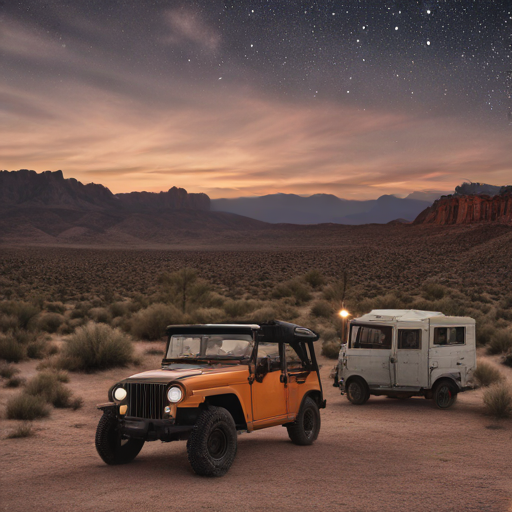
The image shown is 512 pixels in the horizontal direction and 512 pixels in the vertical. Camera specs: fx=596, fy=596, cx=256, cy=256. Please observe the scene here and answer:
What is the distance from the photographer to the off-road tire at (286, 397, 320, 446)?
1010 centimetres

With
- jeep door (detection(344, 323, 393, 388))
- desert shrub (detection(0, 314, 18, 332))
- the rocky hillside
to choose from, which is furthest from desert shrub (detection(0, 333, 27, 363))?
the rocky hillside

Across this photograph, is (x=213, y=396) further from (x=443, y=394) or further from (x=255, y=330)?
(x=443, y=394)

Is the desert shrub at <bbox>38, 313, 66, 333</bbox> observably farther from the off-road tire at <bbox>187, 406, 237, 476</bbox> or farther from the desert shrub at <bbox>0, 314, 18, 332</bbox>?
the off-road tire at <bbox>187, 406, 237, 476</bbox>

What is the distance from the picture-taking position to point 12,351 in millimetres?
18844

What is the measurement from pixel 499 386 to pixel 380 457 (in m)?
6.03

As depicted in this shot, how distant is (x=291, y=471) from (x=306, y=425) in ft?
6.79

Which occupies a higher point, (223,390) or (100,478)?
(223,390)

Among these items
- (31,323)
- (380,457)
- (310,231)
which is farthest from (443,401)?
(310,231)

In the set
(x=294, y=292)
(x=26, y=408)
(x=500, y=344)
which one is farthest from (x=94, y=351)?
(x=294, y=292)

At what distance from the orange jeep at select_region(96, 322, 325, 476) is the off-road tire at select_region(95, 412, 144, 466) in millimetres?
14

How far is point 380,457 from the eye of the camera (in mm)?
9836

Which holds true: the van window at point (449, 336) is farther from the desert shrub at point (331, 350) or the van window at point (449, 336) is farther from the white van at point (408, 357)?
the desert shrub at point (331, 350)

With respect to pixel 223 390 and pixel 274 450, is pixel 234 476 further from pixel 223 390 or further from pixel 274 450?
pixel 274 450

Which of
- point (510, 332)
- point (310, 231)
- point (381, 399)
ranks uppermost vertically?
point (310, 231)
